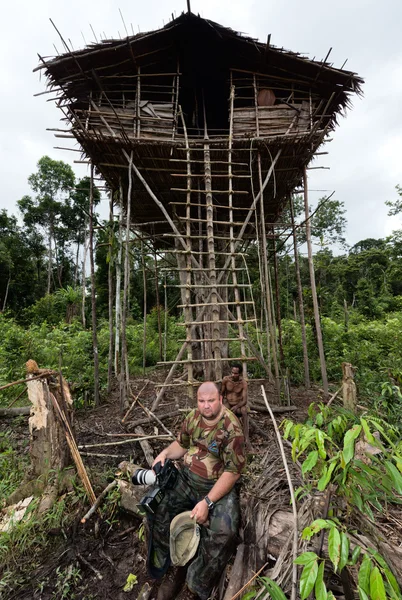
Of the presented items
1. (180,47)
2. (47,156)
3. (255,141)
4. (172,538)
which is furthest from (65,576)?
(47,156)

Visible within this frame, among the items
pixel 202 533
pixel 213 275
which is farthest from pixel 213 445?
pixel 213 275

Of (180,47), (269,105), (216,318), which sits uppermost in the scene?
(180,47)

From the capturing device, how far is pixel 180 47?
587 cm

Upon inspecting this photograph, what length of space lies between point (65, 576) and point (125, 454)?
5.20ft

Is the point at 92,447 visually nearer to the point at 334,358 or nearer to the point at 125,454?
the point at 125,454

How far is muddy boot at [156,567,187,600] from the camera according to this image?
2.09 metres

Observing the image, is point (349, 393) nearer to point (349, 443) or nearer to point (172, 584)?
point (172, 584)

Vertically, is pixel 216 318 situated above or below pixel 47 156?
below

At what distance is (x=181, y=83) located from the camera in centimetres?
660

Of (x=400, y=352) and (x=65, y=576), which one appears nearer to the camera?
(x=65, y=576)

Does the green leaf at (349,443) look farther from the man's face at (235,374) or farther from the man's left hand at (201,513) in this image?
the man's face at (235,374)

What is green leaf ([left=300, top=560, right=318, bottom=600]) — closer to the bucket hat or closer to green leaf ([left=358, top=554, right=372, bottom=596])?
green leaf ([left=358, top=554, right=372, bottom=596])

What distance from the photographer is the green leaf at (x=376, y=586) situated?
89cm

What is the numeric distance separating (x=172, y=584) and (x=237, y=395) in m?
2.20
